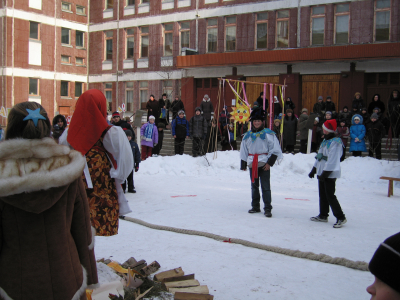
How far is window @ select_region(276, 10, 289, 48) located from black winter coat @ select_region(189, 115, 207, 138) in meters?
9.63

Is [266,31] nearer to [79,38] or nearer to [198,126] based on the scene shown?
[198,126]

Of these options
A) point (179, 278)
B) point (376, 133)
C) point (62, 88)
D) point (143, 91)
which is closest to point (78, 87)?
point (62, 88)

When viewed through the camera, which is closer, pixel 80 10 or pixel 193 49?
pixel 193 49

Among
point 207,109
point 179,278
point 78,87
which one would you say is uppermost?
point 78,87

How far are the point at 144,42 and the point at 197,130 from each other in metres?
15.5

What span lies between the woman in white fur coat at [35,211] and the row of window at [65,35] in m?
32.2

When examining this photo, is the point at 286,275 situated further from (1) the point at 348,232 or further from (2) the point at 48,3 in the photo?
(2) the point at 48,3

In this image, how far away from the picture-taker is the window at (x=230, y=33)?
25.1 m

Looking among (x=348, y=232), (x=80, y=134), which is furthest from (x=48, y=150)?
(x=348, y=232)

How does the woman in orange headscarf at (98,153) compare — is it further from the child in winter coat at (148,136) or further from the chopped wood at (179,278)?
the child in winter coat at (148,136)

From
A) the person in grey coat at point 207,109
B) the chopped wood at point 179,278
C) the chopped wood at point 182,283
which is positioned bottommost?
the chopped wood at point 182,283

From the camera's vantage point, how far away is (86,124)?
3969mm

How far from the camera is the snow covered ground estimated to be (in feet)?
14.3

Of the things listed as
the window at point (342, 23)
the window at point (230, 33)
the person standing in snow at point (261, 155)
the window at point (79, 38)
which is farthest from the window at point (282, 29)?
the window at point (79, 38)
